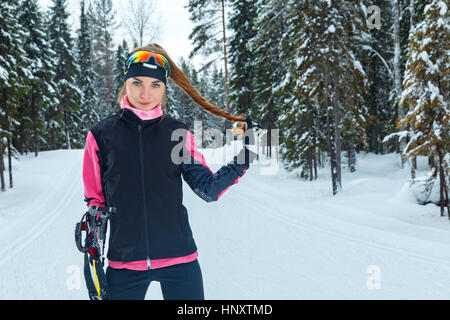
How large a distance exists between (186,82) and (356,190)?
11.6 m

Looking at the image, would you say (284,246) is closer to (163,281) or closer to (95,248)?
(163,281)

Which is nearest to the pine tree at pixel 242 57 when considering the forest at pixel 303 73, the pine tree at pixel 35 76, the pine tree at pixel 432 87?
the forest at pixel 303 73

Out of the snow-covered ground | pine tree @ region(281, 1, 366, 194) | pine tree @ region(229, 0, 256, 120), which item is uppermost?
pine tree @ region(229, 0, 256, 120)

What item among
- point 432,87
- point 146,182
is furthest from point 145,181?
point 432,87

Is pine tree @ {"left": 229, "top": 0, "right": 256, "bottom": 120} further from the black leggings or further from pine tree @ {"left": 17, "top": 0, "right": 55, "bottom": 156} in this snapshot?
the black leggings

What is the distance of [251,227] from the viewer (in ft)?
25.5

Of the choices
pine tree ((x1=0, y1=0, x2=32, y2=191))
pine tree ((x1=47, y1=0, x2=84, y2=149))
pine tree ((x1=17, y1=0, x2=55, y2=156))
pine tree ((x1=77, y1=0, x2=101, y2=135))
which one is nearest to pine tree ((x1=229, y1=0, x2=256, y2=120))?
pine tree ((x1=17, y1=0, x2=55, y2=156))

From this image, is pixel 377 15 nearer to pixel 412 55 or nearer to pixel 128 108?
pixel 412 55

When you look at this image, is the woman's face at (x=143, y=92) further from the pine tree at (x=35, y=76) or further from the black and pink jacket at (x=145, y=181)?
the pine tree at (x=35, y=76)

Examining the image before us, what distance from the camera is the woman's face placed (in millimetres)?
2020

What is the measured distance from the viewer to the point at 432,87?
27.4 ft

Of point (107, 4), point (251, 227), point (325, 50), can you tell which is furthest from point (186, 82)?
point (107, 4)

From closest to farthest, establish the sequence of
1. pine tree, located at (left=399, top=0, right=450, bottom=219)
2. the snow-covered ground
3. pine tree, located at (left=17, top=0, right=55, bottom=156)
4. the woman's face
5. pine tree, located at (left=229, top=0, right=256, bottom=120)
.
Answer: the woman's face
the snow-covered ground
pine tree, located at (left=399, top=0, right=450, bottom=219)
pine tree, located at (left=17, top=0, right=55, bottom=156)
pine tree, located at (left=229, top=0, right=256, bottom=120)

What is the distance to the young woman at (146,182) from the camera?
194cm
